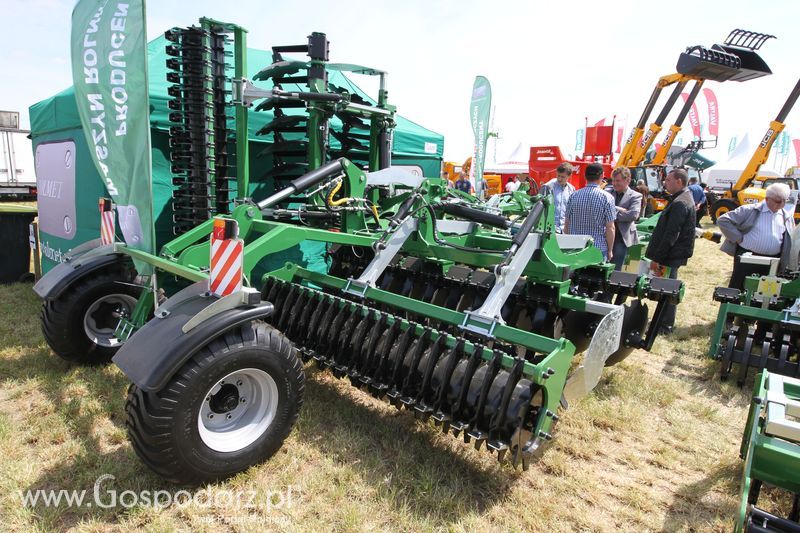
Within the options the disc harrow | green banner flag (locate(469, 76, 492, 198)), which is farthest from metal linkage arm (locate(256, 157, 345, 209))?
green banner flag (locate(469, 76, 492, 198))

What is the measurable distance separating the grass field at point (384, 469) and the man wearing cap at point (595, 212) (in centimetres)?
174

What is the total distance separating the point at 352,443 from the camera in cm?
303

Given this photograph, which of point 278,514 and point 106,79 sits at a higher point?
point 106,79

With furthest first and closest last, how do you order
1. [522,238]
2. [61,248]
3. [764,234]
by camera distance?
[61,248]
[764,234]
[522,238]

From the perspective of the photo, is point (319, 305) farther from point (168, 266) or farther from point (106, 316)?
point (106, 316)

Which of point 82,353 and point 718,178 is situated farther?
point 718,178

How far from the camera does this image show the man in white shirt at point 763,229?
5.05m

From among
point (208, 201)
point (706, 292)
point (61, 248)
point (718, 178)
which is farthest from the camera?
point (718, 178)

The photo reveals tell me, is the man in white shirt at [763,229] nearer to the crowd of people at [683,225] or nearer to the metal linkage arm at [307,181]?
the crowd of people at [683,225]

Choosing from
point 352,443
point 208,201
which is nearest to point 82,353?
point 208,201

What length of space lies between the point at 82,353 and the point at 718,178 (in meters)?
26.2

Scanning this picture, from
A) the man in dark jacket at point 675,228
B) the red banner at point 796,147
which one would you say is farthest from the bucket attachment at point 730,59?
the red banner at point 796,147

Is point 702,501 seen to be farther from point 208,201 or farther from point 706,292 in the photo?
point 706,292

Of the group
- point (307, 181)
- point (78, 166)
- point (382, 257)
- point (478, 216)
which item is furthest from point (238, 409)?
point (78, 166)
